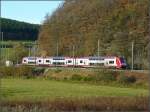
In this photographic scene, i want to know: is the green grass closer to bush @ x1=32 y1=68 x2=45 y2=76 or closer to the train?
the train

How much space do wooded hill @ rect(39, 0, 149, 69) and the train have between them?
1782mm

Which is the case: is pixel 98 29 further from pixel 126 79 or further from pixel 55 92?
pixel 55 92

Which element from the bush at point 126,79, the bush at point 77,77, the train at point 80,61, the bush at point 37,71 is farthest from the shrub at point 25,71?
the bush at point 126,79

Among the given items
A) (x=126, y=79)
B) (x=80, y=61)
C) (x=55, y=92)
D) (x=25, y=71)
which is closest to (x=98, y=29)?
(x=80, y=61)

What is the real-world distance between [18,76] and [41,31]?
13085 mm

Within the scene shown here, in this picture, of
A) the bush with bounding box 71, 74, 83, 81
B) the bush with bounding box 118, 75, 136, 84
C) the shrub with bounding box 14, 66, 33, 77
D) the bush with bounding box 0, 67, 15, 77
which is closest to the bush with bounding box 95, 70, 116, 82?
the bush with bounding box 118, 75, 136, 84

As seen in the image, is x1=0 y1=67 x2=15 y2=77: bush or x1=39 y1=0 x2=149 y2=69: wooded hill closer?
x1=39 y1=0 x2=149 y2=69: wooded hill

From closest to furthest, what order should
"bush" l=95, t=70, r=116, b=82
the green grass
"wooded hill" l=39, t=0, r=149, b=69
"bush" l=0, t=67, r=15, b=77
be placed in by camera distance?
the green grass < "bush" l=95, t=70, r=116, b=82 < "wooded hill" l=39, t=0, r=149, b=69 < "bush" l=0, t=67, r=15, b=77

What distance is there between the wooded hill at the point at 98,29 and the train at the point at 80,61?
178 centimetres

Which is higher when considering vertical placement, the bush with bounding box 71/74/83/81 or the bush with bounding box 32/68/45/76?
the bush with bounding box 32/68/45/76

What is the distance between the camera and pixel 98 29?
1826 inches

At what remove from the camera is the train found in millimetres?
40991

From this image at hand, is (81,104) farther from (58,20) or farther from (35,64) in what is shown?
(58,20)

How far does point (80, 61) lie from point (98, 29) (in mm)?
3863
